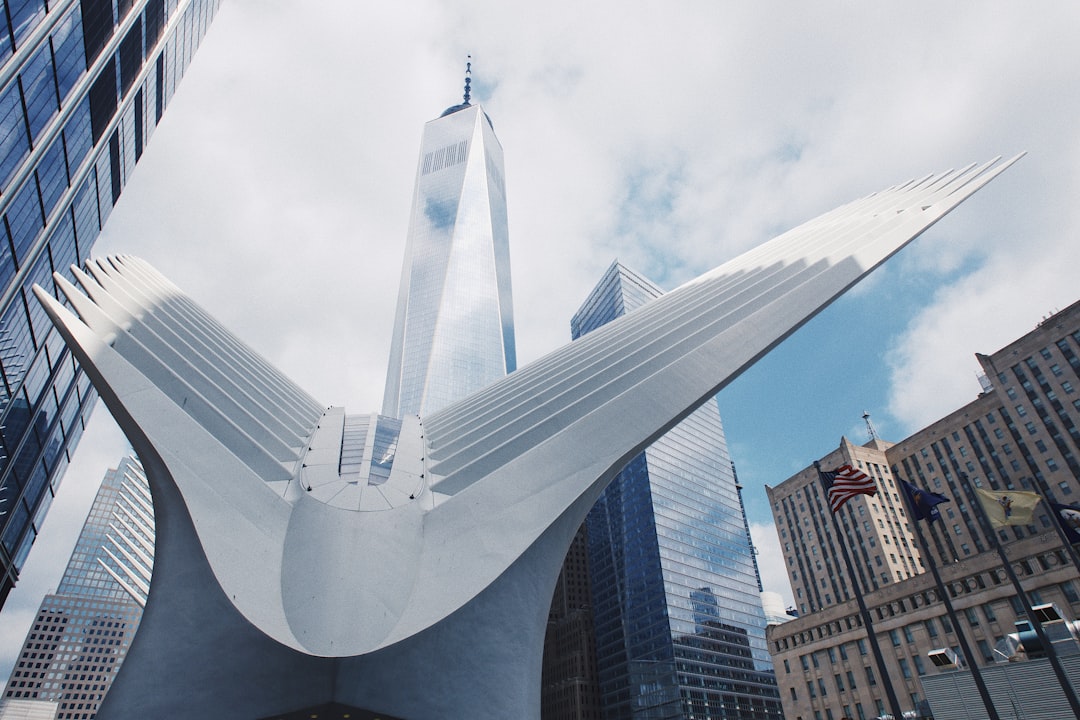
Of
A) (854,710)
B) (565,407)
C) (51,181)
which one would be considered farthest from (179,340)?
(854,710)

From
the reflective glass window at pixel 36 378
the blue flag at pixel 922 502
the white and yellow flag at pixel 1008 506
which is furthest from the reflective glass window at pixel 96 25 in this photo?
the white and yellow flag at pixel 1008 506

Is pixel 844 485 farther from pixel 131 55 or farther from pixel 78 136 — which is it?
pixel 131 55

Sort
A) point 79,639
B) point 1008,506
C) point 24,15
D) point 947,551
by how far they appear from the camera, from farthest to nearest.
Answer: point 79,639 → point 947,551 → point 24,15 → point 1008,506

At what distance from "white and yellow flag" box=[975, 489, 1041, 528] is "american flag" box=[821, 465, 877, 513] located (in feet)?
11.3

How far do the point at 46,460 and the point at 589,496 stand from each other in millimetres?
51600

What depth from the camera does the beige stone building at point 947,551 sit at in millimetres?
44969

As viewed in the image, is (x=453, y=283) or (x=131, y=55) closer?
(x=131, y=55)

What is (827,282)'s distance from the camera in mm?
20109

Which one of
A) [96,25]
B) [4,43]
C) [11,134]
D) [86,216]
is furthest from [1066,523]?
[86,216]

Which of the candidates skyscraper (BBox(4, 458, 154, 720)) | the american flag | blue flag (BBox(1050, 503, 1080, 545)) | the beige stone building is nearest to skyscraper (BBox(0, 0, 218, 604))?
the american flag

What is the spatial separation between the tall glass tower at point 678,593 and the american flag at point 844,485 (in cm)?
8233

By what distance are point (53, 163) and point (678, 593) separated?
8965cm

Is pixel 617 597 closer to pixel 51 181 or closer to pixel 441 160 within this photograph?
pixel 51 181

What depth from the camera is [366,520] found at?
48.5ft
